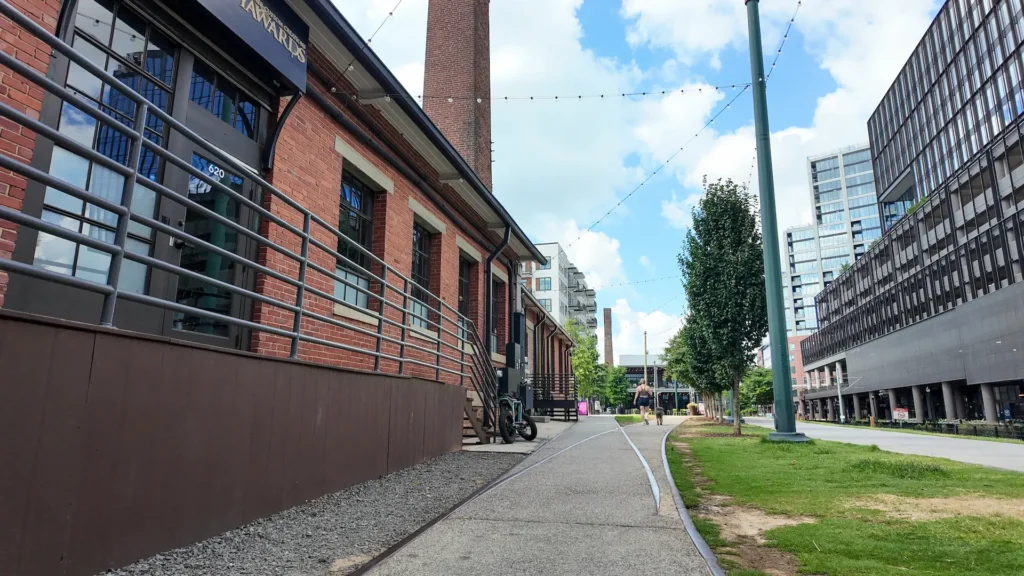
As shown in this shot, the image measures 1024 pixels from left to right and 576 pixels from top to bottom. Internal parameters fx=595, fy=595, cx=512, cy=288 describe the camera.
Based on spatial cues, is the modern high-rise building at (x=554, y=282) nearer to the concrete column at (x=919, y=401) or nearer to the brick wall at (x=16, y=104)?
the concrete column at (x=919, y=401)

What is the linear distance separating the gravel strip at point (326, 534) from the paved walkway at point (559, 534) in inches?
11.7

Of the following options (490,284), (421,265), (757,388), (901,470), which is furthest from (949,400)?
(757,388)

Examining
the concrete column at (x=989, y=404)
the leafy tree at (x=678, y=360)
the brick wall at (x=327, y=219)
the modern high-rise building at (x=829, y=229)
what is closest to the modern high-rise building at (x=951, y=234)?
the concrete column at (x=989, y=404)

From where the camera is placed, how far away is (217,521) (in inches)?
142

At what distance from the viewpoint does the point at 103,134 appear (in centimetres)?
463

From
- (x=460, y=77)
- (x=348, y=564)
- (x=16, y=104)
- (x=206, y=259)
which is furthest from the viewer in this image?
(x=460, y=77)

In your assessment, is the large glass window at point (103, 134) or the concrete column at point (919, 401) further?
the concrete column at point (919, 401)

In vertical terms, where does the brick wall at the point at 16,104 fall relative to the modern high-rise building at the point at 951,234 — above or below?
below

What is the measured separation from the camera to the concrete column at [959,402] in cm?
4384

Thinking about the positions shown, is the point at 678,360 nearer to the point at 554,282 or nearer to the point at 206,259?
the point at 206,259

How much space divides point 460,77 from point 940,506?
53.7ft

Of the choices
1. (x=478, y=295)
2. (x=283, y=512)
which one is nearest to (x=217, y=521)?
(x=283, y=512)

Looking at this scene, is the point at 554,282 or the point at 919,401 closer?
the point at 919,401

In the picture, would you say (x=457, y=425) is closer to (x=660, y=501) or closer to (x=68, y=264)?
(x=660, y=501)
